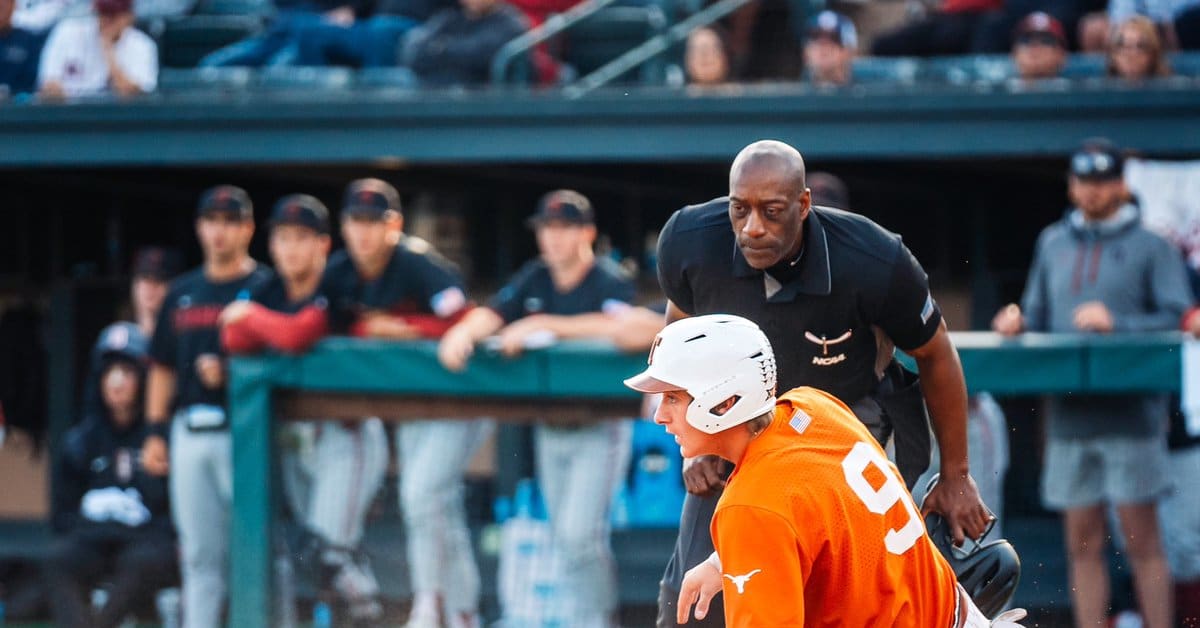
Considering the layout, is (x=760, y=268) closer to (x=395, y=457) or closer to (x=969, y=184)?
(x=395, y=457)

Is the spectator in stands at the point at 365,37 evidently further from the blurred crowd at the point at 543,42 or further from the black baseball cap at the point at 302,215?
the black baseball cap at the point at 302,215

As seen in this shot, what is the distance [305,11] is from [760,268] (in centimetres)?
714

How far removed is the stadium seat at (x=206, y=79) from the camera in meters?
10.2

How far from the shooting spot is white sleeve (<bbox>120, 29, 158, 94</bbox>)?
10.1 metres

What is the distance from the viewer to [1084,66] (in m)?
9.05

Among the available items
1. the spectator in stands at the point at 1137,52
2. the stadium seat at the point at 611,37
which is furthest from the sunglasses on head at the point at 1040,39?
the stadium seat at the point at 611,37

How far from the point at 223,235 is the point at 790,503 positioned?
488 centimetres

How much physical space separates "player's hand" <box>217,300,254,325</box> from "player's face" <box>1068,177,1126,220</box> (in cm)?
364

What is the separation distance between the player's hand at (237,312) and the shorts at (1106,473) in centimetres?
330

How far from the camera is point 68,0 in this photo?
10758mm

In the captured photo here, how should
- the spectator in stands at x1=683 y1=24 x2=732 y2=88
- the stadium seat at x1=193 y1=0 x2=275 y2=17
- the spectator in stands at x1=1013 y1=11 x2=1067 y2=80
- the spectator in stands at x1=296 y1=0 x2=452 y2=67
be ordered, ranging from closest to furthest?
the spectator in stands at x1=1013 y1=11 x2=1067 y2=80 → the spectator in stands at x1=683 y1=24 x2=732 y2=88 → the spectator in stands at x1=296 y1=0 x2=452 y2=67 → the stadium seat at x1=193 y1=0 x2=275 y2=17

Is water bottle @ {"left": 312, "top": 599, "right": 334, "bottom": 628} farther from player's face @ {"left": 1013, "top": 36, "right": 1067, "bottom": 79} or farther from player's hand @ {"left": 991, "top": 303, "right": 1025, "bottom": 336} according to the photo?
player's face @ {"left": 1013, "top": 36, "right": 1067, "bottom": 79}

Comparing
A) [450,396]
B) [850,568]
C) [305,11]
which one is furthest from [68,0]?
[850,568]

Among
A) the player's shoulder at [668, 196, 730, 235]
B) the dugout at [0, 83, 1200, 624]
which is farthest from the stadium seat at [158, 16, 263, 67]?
the player's shoulder at [668, 196, 730, 235]
